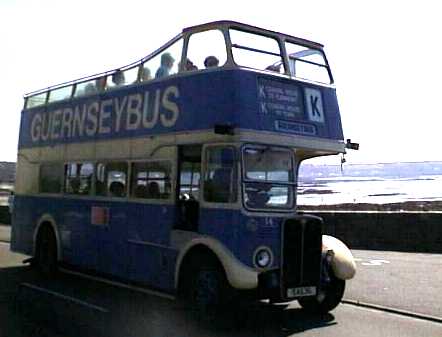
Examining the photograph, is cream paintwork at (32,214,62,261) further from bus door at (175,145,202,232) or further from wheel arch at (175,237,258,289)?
wheel arch at (175,237,258,289)

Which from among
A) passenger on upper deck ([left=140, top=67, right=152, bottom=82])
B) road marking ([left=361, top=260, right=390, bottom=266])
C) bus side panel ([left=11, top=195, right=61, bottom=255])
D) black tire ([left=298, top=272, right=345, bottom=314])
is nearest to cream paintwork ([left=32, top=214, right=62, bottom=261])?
bus side panel ([left=11, top=195, right=61, bottom=255])

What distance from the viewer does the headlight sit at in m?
8.21

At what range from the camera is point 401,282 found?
12.3 metres

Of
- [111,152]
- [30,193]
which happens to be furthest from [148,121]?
[30,193]

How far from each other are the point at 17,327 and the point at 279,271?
3380mm

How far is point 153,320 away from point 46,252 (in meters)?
5.19

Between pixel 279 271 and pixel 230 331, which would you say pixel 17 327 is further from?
pixel 279 271

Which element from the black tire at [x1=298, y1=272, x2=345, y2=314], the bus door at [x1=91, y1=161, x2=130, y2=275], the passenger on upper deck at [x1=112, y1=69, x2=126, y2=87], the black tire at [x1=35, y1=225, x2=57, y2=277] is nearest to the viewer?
the black tire at [x1=298, y1=272, x2=345, y2=314]

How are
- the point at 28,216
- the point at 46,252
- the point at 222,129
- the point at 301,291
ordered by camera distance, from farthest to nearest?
the point at 28,216 → the point at 46,252 → the point at 301,291 → the point at 222,129

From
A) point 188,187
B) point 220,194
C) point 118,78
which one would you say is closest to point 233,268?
point 220,194

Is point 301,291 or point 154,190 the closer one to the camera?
point 301,291

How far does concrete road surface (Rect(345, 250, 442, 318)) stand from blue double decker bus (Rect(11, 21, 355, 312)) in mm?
1442

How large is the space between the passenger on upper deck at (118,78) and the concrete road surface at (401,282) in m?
5.35

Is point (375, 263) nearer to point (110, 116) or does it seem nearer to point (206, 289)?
point (110, 116)
